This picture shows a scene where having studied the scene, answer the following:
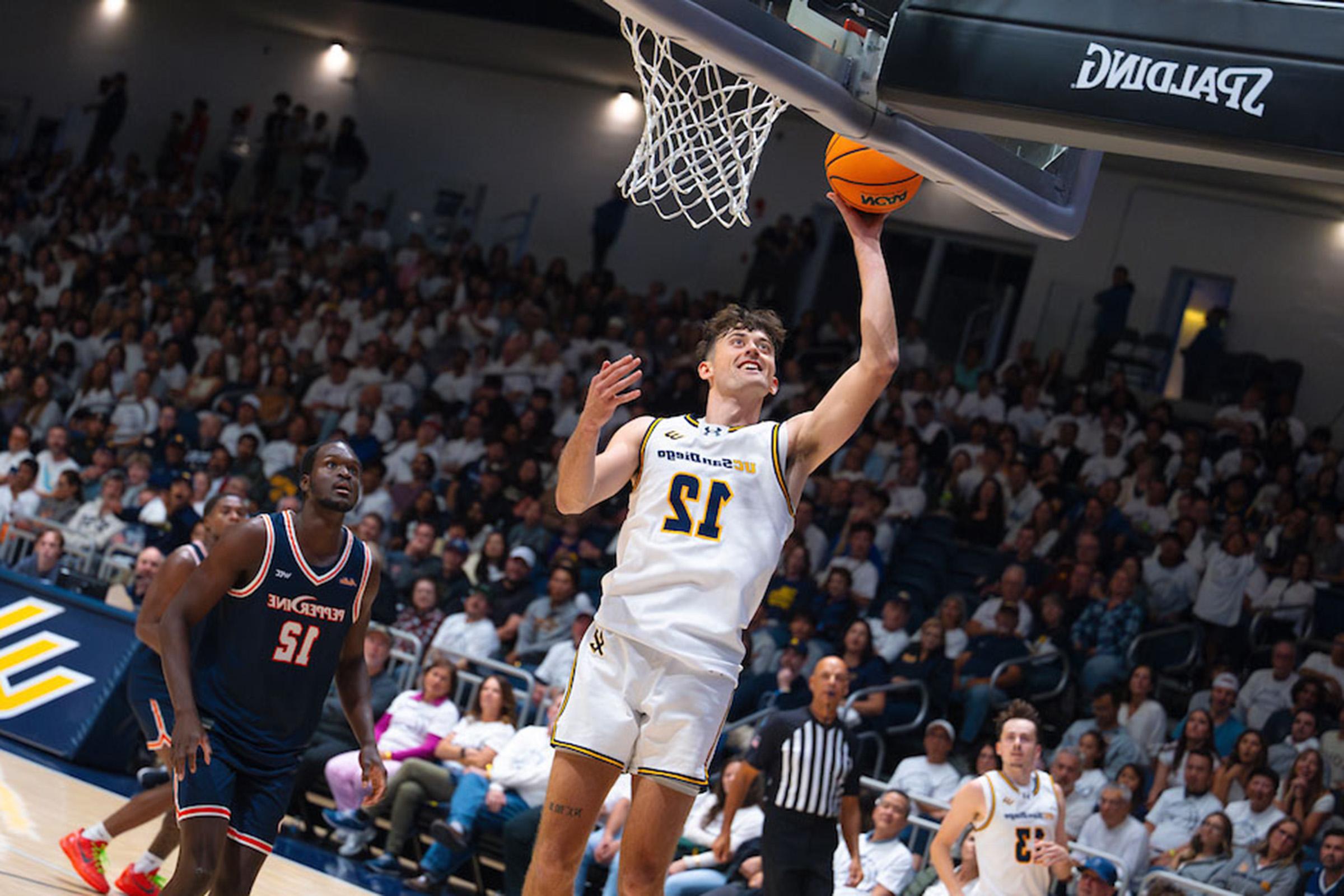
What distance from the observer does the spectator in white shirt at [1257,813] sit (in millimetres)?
8797

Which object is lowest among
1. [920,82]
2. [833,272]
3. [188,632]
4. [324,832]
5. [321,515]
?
[324,832]

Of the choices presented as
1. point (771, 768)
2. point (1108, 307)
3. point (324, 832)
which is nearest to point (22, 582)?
point (324, 832)

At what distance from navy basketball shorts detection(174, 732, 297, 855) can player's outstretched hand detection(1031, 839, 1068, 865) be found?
354 cm

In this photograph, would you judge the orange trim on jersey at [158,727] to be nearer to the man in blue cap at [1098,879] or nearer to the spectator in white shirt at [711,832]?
the spectator in white shirt at [711,832]

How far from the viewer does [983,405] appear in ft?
47.9

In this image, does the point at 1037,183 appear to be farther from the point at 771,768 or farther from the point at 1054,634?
the point at 1054,634

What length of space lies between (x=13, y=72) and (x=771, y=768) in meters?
19.5

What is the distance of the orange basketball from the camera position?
4219 mm

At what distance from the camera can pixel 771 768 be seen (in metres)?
7.59

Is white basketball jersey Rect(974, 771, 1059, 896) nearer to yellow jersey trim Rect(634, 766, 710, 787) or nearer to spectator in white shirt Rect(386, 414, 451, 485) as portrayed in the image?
yellow jersey trim Rect(634, 766, 710, 787)

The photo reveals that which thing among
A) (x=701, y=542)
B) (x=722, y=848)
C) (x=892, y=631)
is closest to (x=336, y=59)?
(x=892, y=631)

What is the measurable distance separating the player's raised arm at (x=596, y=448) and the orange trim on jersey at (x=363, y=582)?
121 cm

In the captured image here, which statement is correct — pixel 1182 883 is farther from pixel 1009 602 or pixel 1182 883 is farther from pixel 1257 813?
pixel 1009 602

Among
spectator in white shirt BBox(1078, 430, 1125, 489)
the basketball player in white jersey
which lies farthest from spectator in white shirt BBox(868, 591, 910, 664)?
the basketball player in white jersey
